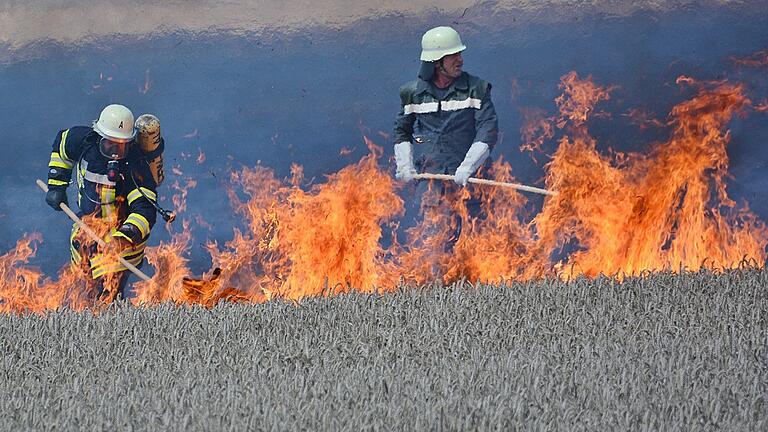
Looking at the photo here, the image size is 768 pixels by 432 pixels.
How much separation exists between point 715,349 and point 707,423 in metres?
1.47

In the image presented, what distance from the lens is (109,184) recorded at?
1007cm

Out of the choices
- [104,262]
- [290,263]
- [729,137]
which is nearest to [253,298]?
[290,263]

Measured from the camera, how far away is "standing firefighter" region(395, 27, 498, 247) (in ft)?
33.2

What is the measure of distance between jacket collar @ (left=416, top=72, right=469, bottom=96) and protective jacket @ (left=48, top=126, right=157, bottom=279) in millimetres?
1943

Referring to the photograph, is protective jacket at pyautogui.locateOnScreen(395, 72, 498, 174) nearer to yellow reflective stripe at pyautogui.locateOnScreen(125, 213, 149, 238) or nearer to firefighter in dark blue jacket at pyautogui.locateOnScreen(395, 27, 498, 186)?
firefighter in dark blue jacket at pyautogui.locateOnScreen(395, 27, 498, 186)

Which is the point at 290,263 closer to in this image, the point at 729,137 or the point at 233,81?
the point at 233,81

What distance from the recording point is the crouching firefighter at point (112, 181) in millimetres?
10039

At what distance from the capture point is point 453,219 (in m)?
10.3

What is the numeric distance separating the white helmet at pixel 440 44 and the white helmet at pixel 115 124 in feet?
6.69

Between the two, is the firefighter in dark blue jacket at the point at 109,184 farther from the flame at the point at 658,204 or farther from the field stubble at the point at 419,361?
the flame at the point at 658,204

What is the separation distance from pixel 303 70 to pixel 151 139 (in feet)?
4.00

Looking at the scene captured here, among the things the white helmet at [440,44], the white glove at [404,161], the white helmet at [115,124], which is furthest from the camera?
the white glove at [404,161]

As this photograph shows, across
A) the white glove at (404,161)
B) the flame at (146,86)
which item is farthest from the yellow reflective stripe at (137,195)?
the white glove at (404,161)

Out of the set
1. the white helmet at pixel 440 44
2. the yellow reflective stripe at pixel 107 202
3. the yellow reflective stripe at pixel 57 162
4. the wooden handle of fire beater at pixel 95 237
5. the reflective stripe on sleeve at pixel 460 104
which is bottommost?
the wooden handle of fire beater at pixel 95 237
